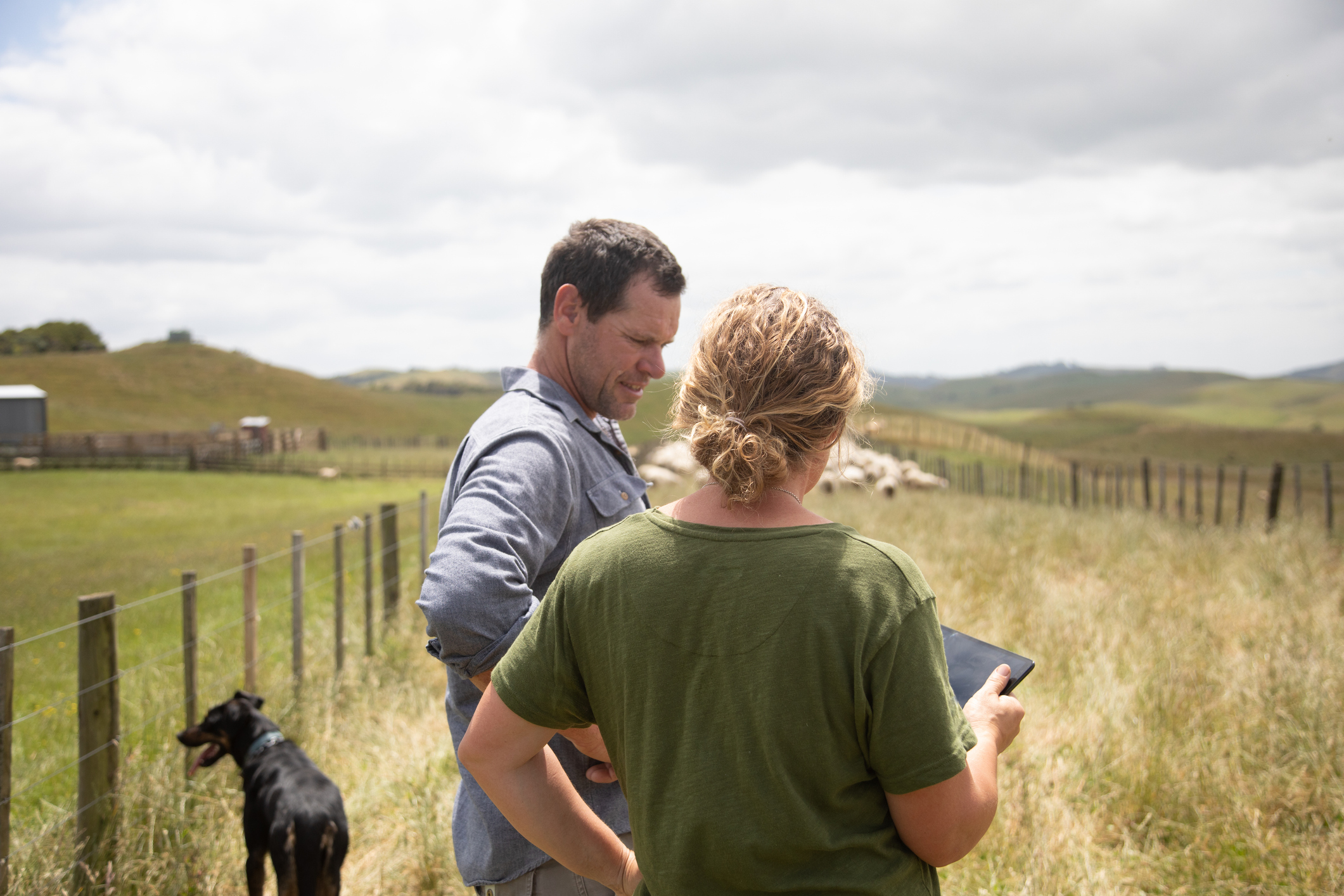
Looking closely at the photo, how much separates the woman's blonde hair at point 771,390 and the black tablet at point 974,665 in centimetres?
51

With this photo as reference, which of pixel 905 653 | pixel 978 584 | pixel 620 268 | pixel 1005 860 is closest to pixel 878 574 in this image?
pixel 905 653

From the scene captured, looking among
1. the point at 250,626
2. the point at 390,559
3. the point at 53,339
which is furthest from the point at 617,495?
the point at 53,339

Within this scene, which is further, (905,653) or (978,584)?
(978,584)

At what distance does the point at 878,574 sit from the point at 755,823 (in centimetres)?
41

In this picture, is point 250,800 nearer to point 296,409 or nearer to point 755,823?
point 755,823

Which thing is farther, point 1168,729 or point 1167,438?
point 1167,438

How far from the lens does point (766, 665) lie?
3.69 ft

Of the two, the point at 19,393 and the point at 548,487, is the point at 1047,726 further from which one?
the point at 19,393

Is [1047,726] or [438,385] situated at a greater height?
[438,385]

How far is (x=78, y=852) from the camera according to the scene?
3.32 metres

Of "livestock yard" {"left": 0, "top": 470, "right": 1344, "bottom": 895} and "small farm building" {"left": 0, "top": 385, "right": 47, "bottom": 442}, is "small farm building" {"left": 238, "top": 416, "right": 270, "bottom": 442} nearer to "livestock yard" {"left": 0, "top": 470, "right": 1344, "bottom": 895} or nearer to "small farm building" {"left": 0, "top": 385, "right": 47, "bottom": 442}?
"small farm building" {"left": 0, "top": 385, "right": 47, "bottom": 442}

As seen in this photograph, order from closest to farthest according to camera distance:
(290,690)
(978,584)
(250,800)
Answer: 1. (250,800)
2. (290,690)
3. (978,584)

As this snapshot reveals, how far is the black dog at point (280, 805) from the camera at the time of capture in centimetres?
328

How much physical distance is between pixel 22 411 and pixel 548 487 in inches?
2403
